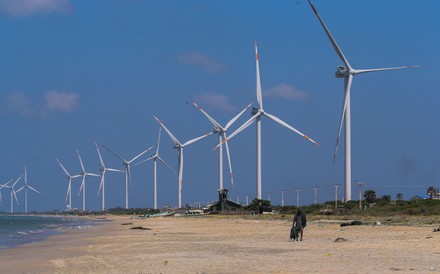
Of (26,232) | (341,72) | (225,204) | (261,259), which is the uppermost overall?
(341,72)

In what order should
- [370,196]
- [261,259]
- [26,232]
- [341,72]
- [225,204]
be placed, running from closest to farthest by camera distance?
[261,259]
[26,232]
[341,72]
[370,196]
[225,204]

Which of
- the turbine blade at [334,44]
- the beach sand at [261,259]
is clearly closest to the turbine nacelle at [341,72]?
the turbine blade at [334,44]

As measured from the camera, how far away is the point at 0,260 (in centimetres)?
3350

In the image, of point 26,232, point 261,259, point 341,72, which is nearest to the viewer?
point 261,259

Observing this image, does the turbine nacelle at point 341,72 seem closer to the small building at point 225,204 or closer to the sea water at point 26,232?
the sea water at point 26,232

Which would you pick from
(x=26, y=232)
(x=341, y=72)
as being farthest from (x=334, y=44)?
(x=26, y=232)

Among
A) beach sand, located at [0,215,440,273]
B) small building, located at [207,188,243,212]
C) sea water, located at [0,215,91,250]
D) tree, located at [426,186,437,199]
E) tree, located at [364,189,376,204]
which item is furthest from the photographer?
small building, located at [207,188,243,212]

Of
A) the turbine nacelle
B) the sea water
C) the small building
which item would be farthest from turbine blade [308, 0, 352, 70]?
the small building

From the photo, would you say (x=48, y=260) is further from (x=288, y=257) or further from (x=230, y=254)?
(x=288, y=257)

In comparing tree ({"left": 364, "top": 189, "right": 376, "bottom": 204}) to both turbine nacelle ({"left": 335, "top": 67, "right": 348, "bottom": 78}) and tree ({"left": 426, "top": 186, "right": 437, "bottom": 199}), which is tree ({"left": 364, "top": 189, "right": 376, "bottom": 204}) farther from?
turbine nacelle ({"left": 335, "top": 67, "right": 348, "bottom": 78})

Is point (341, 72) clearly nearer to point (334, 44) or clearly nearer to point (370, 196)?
point (334, 44)

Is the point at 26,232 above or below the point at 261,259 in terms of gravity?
below

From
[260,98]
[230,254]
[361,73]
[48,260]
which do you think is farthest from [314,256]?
[260,98]

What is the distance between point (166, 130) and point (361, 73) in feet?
212
